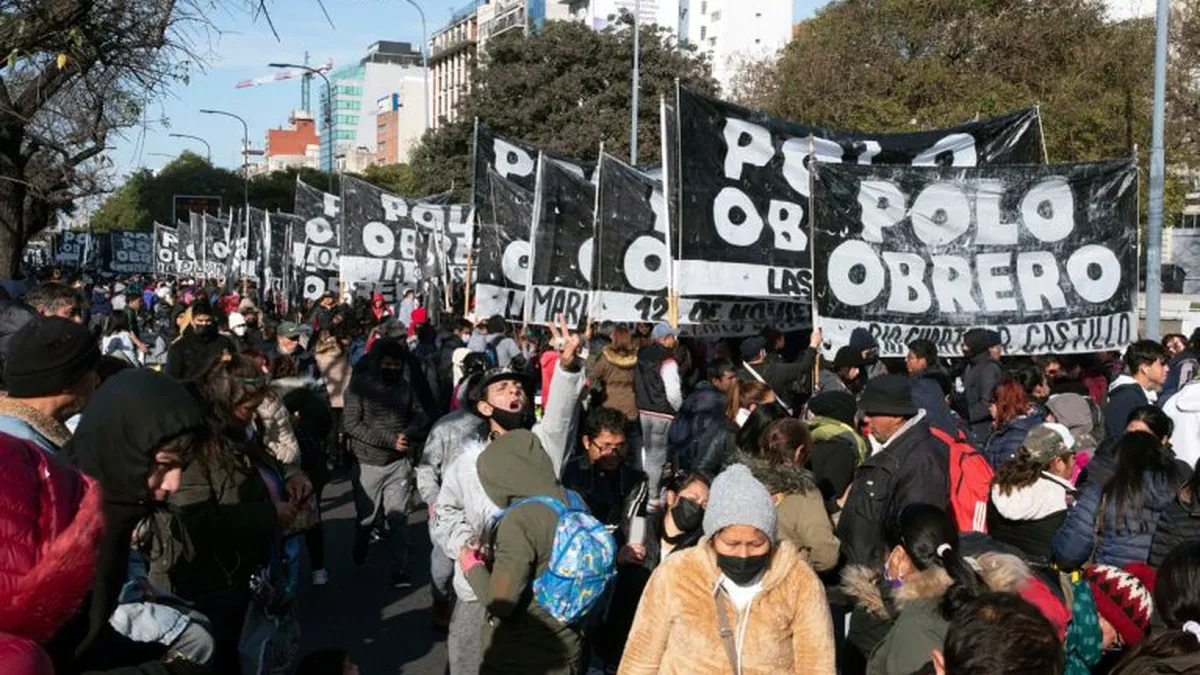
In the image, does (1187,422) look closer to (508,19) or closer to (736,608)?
(736,608)

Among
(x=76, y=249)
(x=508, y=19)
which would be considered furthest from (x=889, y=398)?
(x=508, y=19)

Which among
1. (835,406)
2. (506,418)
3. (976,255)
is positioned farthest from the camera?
(976,255)

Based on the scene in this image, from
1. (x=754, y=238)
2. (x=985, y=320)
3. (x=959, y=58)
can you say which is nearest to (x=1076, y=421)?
(x=985, y=320)

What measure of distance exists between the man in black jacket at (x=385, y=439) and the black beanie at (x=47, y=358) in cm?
526

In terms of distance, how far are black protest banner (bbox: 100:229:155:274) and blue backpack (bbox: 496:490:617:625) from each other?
61.2 metres

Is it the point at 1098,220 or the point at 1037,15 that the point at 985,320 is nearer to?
the point at 1098,220

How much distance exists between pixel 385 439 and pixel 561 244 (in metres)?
5.97

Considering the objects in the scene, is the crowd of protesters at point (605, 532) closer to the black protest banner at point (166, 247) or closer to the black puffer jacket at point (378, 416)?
the black puffer jacket at point (378, 416)

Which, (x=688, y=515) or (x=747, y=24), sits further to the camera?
(x=747, y=24)

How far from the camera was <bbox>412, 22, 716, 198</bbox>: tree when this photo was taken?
44594mm

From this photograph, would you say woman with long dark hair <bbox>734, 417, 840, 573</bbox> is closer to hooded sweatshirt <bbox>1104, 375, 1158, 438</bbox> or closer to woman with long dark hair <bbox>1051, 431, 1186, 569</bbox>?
woman with long dark hair <bbox>1051, 431, 1186, 569</bbox>

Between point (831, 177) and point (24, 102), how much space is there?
19.1 feet

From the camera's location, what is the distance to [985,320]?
9.87 meters

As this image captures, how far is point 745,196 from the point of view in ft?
35.5
